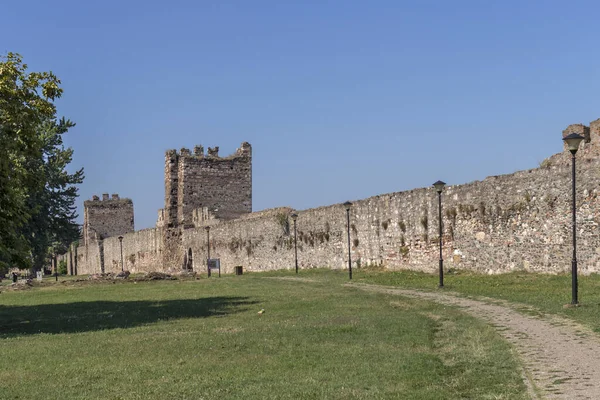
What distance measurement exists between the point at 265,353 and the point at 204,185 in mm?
50629

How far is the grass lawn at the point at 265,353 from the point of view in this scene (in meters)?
10.4

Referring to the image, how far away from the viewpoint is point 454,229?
29.3 meters

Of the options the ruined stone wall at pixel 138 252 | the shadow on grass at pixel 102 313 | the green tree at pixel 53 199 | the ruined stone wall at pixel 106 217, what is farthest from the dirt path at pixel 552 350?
the ruined stone wall at pixel 106 217

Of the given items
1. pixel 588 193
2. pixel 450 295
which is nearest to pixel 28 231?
pixel 450 295

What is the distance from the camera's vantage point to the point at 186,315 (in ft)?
69.3

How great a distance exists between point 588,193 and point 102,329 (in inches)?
549

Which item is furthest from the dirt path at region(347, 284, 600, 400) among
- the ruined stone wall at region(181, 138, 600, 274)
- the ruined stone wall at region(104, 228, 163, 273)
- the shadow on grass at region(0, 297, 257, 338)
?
the ruined stone wall at region(104, 228, 163, 273)

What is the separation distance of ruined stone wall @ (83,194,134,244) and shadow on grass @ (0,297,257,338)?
205ft

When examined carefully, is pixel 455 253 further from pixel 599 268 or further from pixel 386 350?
pixel 386 350

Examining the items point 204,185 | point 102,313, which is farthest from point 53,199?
point 204,185

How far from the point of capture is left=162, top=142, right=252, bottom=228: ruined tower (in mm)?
62781

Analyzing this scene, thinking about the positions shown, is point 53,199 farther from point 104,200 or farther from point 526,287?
point 104,200

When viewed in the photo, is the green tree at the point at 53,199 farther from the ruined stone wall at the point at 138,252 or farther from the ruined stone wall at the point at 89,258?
the ruined stone wall at the point at 89,258

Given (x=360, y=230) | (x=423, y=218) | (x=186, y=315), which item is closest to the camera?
(x=186, y=315)
